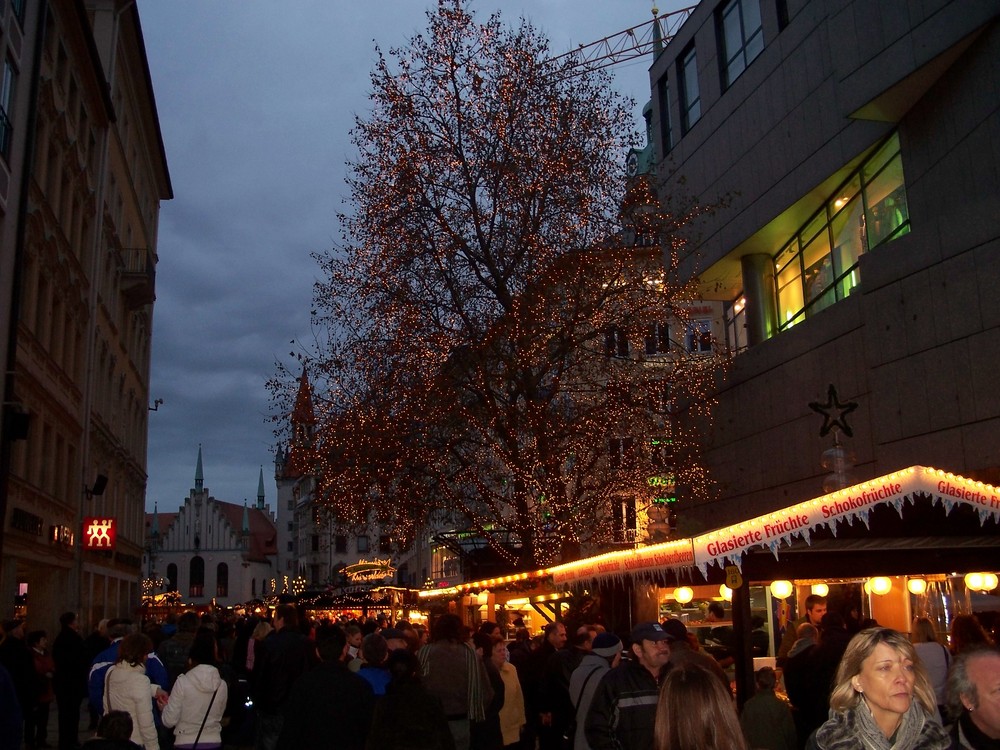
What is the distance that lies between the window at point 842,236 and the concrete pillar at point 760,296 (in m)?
0.27

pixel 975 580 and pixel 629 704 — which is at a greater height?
pixel 975 580

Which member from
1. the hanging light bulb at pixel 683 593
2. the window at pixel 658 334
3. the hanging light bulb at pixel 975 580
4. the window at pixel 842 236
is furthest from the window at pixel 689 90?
the hanging light bulb at pixel 975 580

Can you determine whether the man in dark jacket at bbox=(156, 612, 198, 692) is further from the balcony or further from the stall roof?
the balcony

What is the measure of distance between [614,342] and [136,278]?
19740 millimetres

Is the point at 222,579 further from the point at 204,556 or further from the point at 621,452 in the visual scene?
the point at 621,452

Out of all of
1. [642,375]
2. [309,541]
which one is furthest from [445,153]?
[309,541]

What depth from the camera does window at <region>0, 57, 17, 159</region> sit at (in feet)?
59.6

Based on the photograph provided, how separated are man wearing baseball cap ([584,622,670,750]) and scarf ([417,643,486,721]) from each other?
2754mm

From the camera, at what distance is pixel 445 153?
2230 centimetres

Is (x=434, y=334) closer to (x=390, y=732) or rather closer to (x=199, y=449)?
(x=390, y=732)

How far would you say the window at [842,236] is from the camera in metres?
19.5

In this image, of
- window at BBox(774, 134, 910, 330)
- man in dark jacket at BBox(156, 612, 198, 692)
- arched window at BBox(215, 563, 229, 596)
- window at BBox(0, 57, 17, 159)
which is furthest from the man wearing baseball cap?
arched window at BBox(215, 563, 229, 596)

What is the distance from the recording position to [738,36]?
2509 cm

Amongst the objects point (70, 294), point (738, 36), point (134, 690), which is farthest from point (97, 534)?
point (738, 36)
